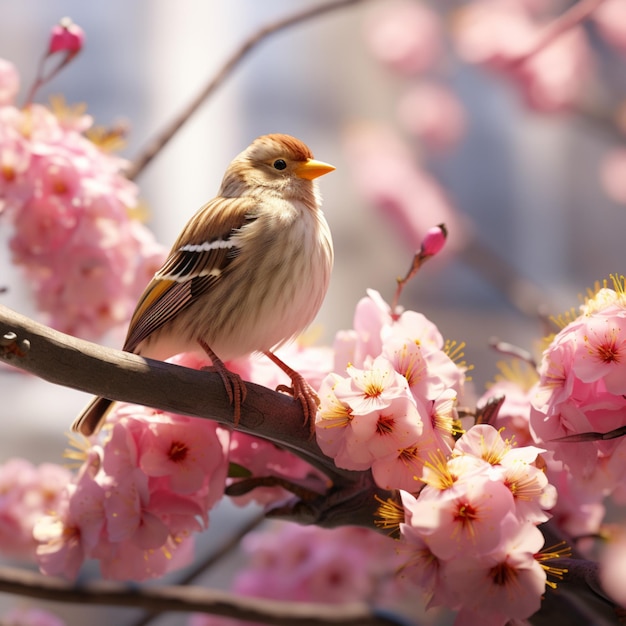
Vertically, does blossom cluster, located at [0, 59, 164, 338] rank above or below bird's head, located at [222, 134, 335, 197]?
below

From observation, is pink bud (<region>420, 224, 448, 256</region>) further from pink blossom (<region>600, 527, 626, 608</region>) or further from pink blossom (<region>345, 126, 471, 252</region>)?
pink blossom (<region>345, 126, 471, 252</region>)

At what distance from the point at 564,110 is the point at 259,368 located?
5.41 feet

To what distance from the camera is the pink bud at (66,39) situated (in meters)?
0.79

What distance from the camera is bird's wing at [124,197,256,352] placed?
2.41 ft

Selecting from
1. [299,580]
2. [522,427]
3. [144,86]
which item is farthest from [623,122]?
[144,86]

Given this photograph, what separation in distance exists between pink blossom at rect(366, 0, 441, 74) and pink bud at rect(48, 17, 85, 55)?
2134 mm

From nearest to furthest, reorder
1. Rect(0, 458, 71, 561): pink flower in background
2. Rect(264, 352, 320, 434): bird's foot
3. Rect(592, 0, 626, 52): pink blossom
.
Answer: Rect(264, 352, 320, 434): bird's foot, Rect(0, 458, 71, 561): pink flower in background, Rect(592, 0, 626, 52): pink blossom

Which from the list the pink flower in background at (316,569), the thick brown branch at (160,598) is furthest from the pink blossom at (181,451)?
the pink flower in background at (316,569)

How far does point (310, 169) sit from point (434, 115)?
7.24ft

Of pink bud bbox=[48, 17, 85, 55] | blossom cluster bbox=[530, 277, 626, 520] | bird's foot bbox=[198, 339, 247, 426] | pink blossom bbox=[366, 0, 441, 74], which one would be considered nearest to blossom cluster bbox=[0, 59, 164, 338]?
pink bud bbox=[48, 17, 85, 55]

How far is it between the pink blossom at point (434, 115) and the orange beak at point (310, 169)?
7.09ft

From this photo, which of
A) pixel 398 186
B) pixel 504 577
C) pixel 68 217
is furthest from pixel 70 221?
pixel 398 186

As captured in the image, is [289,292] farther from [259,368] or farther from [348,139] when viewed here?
[348,139]

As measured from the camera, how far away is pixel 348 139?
2.83 meters
